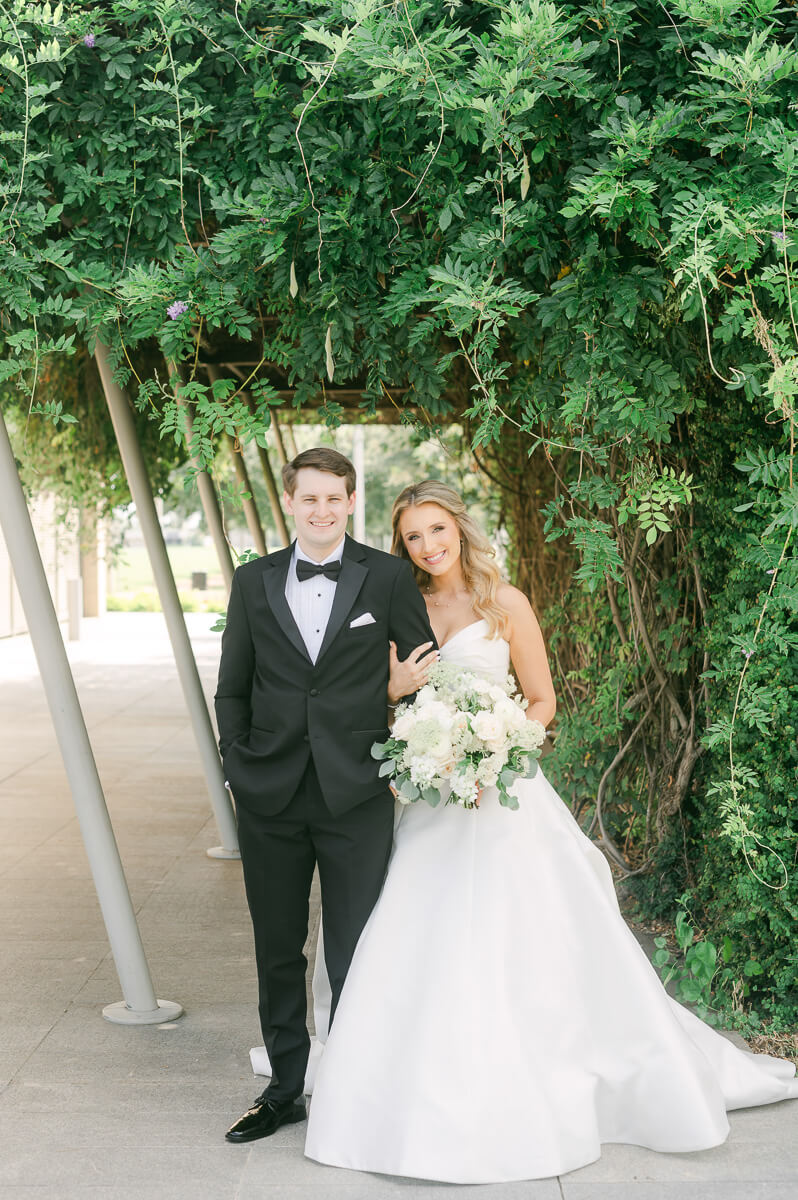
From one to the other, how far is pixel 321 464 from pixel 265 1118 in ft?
6.30

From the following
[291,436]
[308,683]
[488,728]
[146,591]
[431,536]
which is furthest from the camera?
[146,591]

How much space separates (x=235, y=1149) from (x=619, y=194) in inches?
115

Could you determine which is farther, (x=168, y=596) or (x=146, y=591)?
(x=146, y=591)

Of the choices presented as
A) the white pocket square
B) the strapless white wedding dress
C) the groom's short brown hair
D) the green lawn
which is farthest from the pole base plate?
the green lawn

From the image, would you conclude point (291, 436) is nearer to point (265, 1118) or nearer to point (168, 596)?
point (168, 596)

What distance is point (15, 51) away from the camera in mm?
3791

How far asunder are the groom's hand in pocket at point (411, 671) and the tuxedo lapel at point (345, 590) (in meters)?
0.21

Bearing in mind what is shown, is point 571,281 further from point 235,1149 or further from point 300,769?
point 235,1149

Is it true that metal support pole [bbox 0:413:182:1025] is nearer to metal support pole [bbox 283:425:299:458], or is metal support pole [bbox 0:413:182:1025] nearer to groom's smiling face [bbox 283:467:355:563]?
groom's smiling face [bbox 283:467:355:563]

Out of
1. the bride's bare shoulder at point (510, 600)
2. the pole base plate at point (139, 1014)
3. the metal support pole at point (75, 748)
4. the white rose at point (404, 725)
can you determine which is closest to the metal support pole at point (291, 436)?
the metal support pole at point (75, 748)

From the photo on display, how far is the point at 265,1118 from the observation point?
11.6 feet

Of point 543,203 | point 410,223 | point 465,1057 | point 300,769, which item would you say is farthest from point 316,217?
point 465,1057

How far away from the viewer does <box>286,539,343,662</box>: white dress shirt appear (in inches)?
138

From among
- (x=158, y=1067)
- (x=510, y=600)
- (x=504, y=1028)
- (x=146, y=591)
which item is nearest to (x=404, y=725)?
(x=510, y=600)
